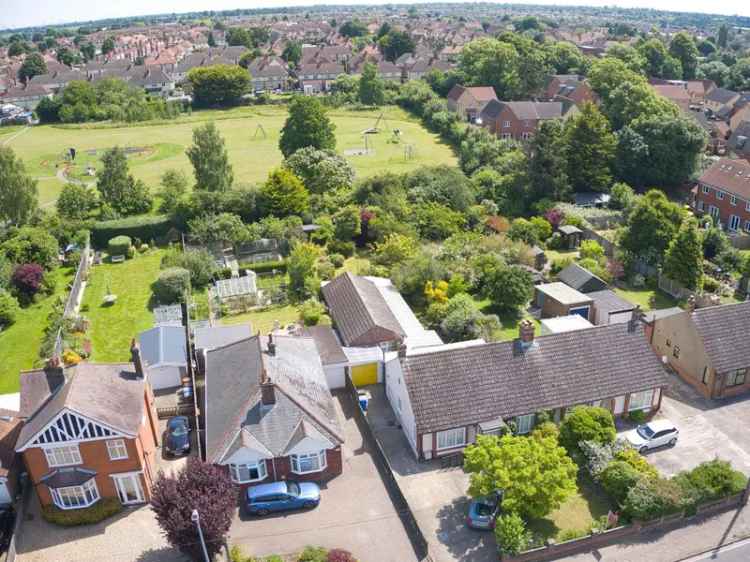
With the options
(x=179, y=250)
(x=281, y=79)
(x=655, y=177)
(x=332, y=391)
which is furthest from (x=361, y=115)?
(x=332, y=391)

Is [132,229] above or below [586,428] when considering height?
below

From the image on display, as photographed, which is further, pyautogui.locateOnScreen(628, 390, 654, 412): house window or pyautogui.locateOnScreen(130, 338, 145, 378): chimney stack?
pyautogui.locateOnScreen(628, 390, 654, 412): house window

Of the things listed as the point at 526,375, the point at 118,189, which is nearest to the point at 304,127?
the point at 118,189

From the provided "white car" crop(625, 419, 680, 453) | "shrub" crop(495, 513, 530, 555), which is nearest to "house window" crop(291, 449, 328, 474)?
"shrub" crop(495, 513, 530, 555)

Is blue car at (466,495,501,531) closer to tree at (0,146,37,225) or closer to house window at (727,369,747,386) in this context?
house window at (727,369,747,386)

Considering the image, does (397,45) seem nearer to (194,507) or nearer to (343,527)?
(343,527)

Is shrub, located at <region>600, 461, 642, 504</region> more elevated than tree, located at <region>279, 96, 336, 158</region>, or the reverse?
tree, located at <region>279, 96, 336, 158</region>

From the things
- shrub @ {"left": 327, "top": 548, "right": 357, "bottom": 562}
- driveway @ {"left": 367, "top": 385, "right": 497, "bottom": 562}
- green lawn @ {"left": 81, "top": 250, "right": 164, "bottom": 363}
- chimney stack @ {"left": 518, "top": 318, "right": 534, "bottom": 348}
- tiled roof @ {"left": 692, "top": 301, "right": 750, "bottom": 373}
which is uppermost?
chimney stack @ {"left": 518, "top": 318, "right": 534, "bottom": 348}

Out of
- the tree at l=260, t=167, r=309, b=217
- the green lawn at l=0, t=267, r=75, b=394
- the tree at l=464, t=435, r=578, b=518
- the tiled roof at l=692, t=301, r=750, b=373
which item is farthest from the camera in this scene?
the tree at l=260, t=167, r=309, b=217
